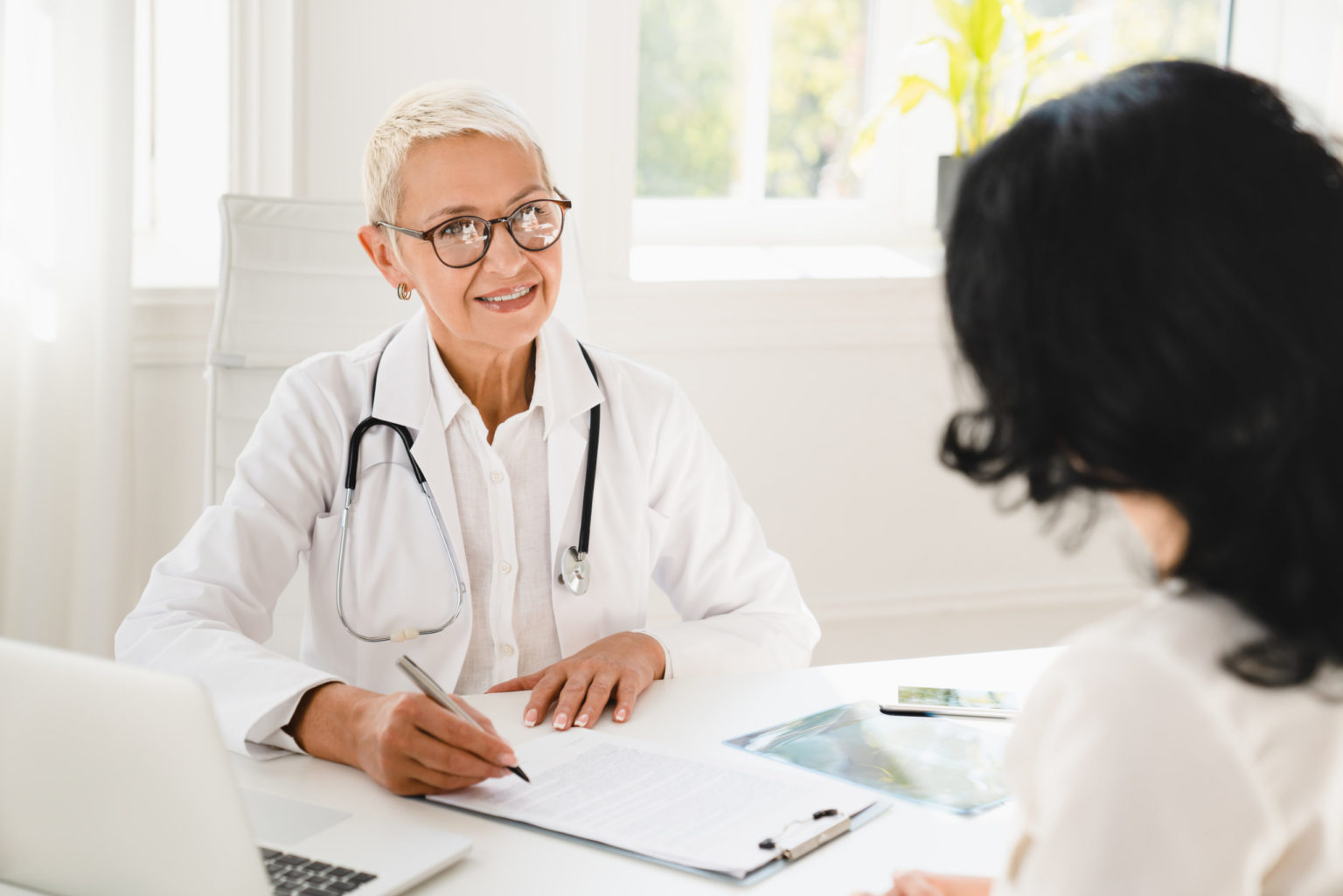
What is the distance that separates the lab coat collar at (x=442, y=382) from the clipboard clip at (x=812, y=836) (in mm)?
691

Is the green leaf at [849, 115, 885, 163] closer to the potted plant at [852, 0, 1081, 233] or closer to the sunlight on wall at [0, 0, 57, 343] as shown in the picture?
the potted plant at [852, 0, 1081, 233]

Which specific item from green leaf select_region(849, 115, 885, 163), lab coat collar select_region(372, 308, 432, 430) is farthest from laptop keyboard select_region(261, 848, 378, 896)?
green leaf select_region(849, 115, 885, 163)

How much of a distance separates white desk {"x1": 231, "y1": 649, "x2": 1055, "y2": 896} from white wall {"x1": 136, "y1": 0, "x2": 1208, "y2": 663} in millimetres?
1006

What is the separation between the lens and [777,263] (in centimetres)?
294

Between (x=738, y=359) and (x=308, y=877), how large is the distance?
1.96 metres

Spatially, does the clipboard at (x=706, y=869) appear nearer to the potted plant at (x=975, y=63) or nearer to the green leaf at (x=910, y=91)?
the potted plant at (x=975, y=63)

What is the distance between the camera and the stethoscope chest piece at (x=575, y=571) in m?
1.52

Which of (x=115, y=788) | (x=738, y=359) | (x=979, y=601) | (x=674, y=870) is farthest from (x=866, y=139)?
(x=115, y=788)

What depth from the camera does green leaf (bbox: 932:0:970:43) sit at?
273cm

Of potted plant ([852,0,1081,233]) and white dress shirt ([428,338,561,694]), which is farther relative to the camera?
potted plant ([852,0,1081,233])

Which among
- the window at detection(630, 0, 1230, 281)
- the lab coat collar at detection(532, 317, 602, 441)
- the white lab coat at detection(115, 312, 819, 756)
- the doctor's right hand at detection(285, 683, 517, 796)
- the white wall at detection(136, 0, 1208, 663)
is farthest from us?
the window at detection(630, 0, 1230, 281)

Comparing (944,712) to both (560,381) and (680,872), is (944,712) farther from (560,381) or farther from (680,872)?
(560,381)

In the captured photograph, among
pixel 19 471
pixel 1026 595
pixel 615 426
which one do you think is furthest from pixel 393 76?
pixel 1026 595

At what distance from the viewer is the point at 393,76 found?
2.47 meters
